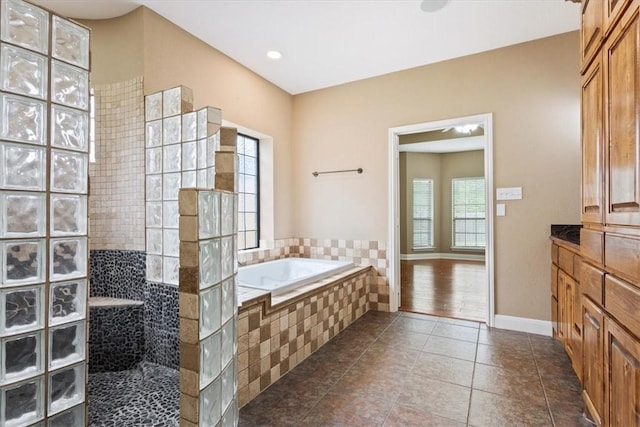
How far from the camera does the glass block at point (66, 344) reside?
3.40 ft

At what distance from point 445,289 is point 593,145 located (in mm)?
3281

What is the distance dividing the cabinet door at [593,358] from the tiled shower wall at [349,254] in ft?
6.44

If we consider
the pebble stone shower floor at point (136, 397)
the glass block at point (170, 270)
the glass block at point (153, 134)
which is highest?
the glass block at point (153, 134)

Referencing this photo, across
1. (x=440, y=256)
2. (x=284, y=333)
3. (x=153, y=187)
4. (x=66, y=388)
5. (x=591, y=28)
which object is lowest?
(x=440, y=256)

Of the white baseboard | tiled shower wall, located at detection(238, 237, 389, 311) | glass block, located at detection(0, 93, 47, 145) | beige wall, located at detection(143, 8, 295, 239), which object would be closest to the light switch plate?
tiled shower wall, located at detection(238, 237, 389, 311)

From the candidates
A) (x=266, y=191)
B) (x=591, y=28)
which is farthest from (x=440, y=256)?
(x=591, y=28)

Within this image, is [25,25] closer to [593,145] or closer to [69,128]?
[69,128]

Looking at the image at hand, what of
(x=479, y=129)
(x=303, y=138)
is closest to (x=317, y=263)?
(x=303, y=138)

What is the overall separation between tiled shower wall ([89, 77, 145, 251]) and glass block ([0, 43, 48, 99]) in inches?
45.9

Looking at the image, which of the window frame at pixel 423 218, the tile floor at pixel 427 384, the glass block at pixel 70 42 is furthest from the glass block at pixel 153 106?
the window frame at pixel 423 218

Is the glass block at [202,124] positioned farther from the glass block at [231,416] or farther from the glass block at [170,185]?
the glass block at [231,416]

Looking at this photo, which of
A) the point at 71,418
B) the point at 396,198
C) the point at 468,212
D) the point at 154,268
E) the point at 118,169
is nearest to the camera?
the point at 71,418

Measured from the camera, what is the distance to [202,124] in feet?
6.17

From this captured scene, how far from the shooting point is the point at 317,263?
3547 mm
